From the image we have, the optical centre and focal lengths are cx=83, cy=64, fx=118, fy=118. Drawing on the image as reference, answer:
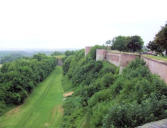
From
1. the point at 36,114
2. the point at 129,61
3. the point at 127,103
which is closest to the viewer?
the point at 127,103

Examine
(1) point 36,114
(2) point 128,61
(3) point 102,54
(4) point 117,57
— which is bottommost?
(1) point 36,114

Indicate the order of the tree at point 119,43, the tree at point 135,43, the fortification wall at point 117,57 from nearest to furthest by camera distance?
the fortification wall at point 117,57 → the tree at point 135,43 → the tree at point 119,43

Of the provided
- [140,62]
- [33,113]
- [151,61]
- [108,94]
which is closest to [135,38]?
[140,62]

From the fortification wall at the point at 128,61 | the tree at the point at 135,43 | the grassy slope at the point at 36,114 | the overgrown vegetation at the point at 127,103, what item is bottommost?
the grassy slope at the point at 36,114

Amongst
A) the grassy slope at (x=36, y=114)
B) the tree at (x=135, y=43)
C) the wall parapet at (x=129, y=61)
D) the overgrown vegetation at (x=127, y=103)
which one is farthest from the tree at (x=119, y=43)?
the grassy slope at (x=36, y=114)

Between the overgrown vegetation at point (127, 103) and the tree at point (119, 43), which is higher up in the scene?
the tree at point (119, 43)

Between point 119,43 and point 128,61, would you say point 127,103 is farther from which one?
point 119,43

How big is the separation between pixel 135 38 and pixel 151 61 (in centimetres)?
1313

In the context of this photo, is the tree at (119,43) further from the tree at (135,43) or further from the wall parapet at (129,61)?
the wall parapet at (129,61)

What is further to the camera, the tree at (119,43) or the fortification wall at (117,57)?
the tree at (119,43)

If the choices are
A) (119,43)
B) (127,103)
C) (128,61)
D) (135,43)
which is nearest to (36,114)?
(127,103)

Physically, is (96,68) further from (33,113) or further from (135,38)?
(33,113)

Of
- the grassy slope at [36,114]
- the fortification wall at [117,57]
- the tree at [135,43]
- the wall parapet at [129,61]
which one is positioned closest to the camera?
the wall parapet at [129,61]

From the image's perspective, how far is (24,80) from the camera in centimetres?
2009
